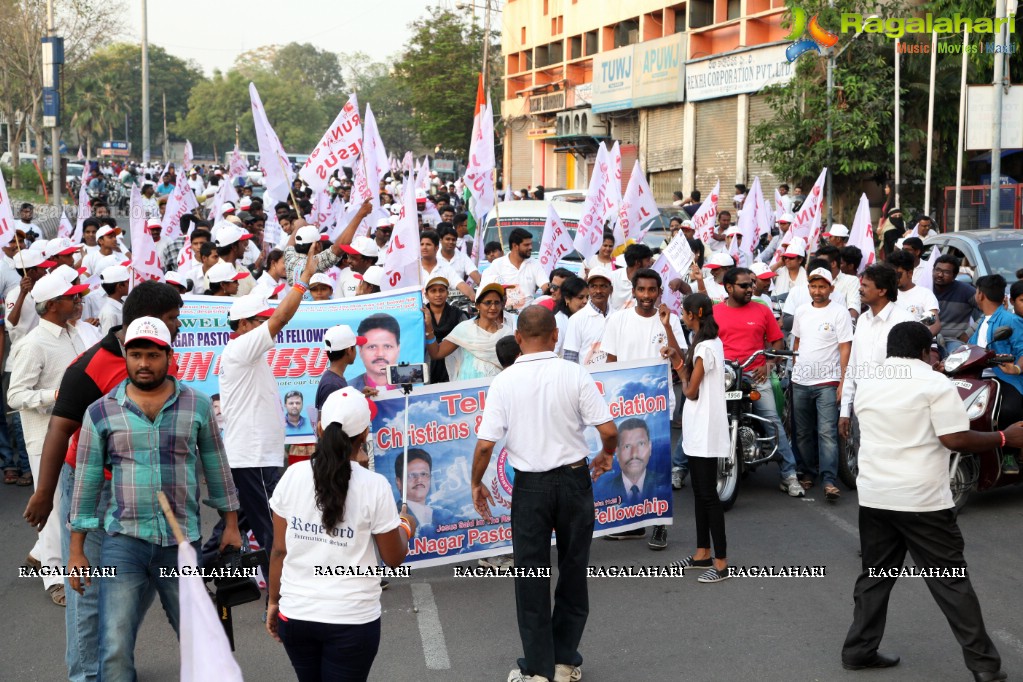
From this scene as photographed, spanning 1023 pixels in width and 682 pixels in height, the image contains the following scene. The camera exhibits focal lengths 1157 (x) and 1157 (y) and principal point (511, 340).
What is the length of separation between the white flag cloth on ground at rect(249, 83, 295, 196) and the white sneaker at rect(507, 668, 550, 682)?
22.4 feet

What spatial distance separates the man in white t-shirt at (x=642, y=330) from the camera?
25.9 ft

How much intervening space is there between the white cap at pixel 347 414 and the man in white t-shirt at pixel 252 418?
7.14 ft

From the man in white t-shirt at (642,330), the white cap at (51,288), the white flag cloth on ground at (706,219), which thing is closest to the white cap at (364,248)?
the man in white t-shirt at (642,330)

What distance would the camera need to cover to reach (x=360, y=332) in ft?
27.3

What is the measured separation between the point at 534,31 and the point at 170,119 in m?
82.4

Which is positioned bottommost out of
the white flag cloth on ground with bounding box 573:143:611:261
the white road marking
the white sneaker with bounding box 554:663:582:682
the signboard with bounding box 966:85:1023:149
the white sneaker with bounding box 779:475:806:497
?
the white road marking

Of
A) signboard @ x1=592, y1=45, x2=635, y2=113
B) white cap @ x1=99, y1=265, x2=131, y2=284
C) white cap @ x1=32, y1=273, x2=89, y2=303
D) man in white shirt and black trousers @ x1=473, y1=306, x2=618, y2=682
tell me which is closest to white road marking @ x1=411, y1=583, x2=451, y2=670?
man in white shirt and black trousers @ x1=473, y1=306, x2=618, y2=682

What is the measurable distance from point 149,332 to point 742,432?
5344 millimetres

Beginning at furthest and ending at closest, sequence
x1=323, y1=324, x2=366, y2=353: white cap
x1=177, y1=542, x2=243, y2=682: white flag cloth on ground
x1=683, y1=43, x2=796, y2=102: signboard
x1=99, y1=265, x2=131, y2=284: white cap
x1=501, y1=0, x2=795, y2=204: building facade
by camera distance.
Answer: x1=501, y1=0, x2=795, y2=204: building facade < x1=683, y1=43, x2=796, y2=102: signboard < x1=99, y1=265, x2=131, y2=284: white cap < x1=323, y1=324, x2=366, y2=353: white cap < x1=177, y1=542, x2=243, y2=682: white flag cloth on ground

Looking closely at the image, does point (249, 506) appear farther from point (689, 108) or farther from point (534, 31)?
point (534, 31)

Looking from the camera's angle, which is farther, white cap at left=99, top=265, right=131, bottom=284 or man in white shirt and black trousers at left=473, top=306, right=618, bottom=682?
white cap at left=99, top=265, right=131, bottom=284

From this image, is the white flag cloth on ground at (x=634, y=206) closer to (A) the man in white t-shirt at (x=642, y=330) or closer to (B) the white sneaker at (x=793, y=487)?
(B) the white sneaker at (x=793, y=487)

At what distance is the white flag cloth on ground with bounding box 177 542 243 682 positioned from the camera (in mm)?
3002

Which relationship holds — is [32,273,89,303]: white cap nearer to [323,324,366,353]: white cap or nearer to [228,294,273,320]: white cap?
[228,294,273,320]: white cap
